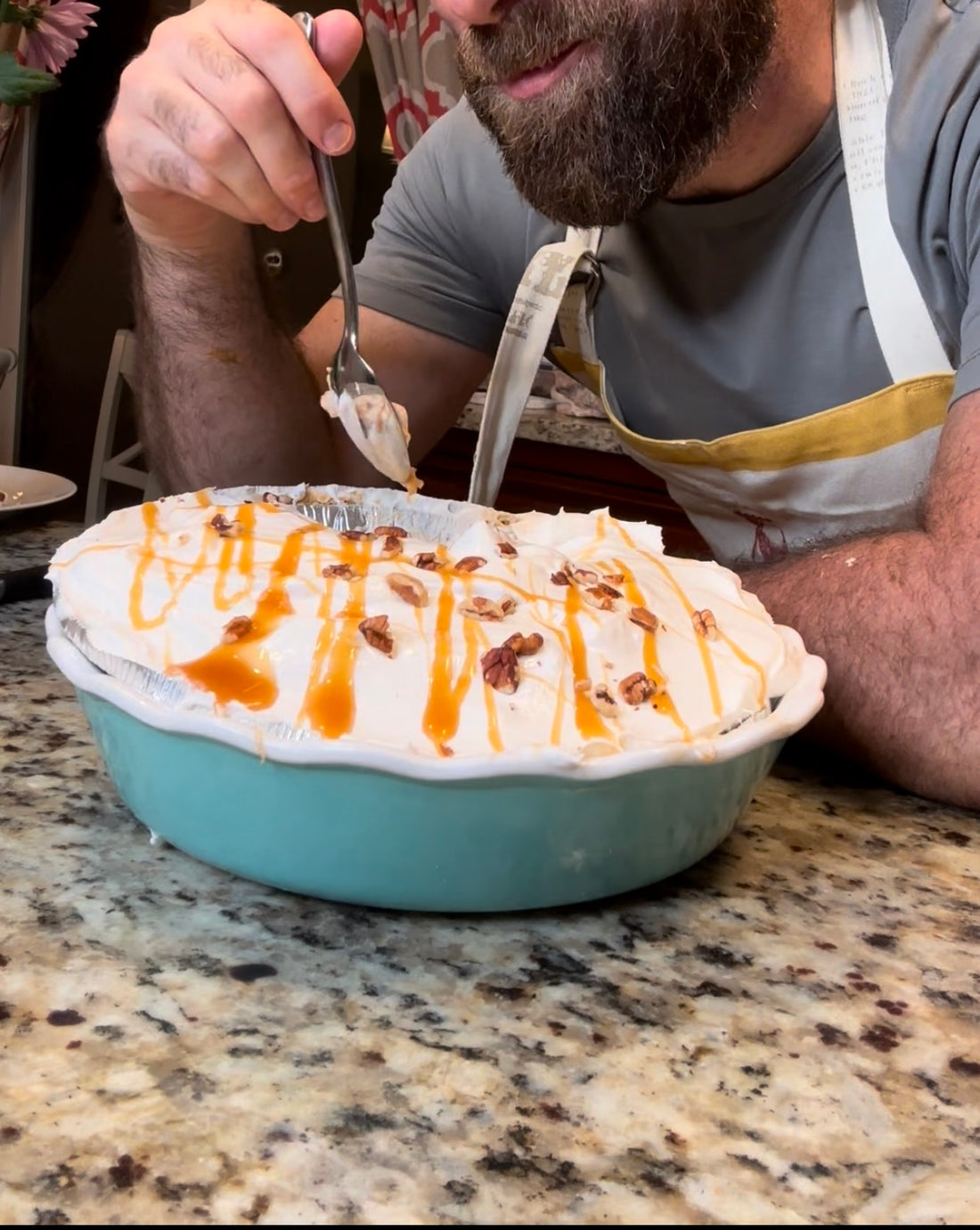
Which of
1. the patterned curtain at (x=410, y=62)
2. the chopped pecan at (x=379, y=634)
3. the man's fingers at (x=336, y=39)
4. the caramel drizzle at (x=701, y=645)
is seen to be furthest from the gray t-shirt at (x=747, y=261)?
the patterned curtain at (x=410, y=62)

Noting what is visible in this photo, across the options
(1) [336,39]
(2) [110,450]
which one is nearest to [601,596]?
(1) [336,39]

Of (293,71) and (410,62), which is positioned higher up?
(410,62)

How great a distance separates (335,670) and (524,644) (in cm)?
9

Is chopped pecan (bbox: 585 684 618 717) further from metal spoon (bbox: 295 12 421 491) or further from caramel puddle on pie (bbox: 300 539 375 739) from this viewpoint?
metal spoon (bbox: 295 12 421 491)

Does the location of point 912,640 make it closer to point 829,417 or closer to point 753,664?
point 753,664

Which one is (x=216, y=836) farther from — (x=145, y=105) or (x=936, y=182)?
(x=936, y=182)

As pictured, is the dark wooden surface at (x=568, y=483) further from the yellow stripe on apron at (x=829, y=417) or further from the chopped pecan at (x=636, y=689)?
the chopped pecan at (x=636, y=689)

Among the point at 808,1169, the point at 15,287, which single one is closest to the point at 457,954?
the point at 808,1169

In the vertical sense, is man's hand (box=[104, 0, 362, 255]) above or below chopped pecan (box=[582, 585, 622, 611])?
above

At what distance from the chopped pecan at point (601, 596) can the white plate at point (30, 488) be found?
0.67 m

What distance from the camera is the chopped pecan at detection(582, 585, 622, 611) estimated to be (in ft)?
1.92

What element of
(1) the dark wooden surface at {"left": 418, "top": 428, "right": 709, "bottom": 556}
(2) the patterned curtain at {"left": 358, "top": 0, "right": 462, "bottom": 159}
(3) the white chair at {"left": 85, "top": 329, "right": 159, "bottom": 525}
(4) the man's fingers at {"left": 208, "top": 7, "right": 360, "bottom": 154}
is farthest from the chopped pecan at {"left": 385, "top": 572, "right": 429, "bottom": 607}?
(2) the patterned curtain at {"left": 358, "top": 0, "right": 462, "bottom": 159}

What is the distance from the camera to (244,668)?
49 centimetres

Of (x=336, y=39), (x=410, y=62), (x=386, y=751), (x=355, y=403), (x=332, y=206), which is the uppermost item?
(x=410, y=62)
